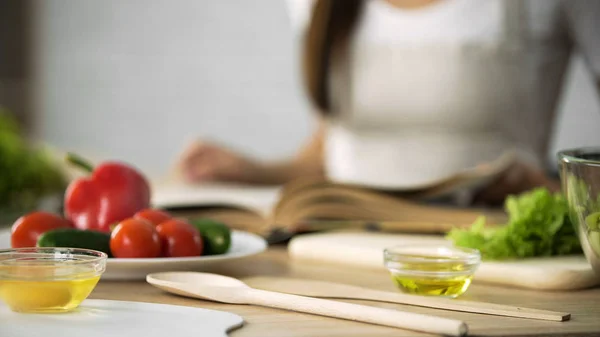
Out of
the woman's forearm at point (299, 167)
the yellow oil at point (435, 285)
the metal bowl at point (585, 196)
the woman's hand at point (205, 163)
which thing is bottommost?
the woman's forearm at point (299, 167)

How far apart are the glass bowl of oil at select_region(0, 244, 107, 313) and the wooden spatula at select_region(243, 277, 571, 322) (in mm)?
211

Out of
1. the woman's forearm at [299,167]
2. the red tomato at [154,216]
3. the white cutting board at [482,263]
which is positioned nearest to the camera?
the white cutting board at [482,263]

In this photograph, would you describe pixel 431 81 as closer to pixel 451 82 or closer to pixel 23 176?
pixel 451 82

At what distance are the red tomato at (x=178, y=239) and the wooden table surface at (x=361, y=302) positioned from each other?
0.05 m

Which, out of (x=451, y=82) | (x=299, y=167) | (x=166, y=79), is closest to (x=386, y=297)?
(x=451, y=82)

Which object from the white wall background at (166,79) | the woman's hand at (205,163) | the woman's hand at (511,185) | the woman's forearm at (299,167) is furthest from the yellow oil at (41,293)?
the white wall background at (166,79)

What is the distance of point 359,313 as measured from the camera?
78cm

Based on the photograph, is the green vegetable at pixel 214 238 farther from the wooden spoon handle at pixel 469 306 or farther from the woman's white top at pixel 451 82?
the woman's white top at pixel 451 82

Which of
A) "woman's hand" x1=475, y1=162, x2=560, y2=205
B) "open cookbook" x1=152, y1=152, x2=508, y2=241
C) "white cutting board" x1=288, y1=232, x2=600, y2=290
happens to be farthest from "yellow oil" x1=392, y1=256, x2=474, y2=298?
"woman's hand" x1=475, y1=162, x2=560, y2=205

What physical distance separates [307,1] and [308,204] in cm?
108

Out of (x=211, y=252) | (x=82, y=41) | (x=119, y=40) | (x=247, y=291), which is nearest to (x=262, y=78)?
(x=119, y=40)

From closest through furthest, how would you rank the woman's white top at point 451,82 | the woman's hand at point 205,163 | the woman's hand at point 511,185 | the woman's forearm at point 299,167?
the woman's hand at point 511,185 → the woman's white top at point 451,82 → the woman's hand at point 205,163 → the woman's forearm at point 299,167

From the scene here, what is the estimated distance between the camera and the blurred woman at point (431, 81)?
2.15 metres

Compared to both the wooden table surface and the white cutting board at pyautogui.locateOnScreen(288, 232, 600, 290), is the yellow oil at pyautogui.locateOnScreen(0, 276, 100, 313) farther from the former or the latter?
the white cutting board at pyautogui.locateOnScreen(288, 232, 600, 290)
